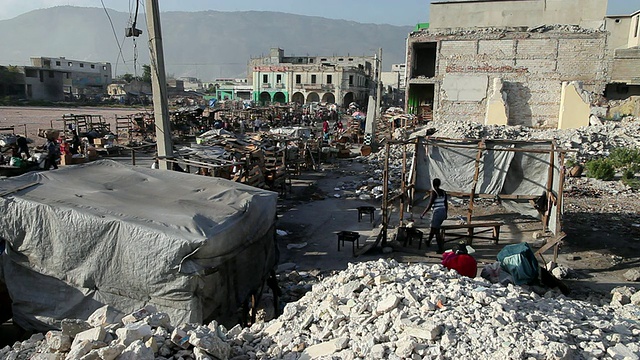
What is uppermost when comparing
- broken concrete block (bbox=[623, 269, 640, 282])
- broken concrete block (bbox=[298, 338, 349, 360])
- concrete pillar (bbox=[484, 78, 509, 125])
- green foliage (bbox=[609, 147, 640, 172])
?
concrete pillar (bbox=[484, 78, 509, 125])

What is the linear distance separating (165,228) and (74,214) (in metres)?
1.28

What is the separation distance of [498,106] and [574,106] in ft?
12.8

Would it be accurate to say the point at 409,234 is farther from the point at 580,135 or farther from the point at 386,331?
the point at 580,135

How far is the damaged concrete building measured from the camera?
25875mm

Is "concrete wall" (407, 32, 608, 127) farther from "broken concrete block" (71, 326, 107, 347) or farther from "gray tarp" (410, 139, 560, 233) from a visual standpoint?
"broken concrete block" (71, 326, 107, 347)

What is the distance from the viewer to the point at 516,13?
99.8 feet

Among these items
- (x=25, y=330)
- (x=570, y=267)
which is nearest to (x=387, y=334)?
(x=25, y=330)

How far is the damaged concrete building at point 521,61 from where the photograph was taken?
25.9m

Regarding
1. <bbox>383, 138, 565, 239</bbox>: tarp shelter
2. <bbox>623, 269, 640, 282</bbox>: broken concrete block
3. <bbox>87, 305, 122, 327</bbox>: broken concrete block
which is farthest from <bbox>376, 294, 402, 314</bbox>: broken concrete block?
<bbox>383, 138, 565, 239</bbox>: tarp shelter

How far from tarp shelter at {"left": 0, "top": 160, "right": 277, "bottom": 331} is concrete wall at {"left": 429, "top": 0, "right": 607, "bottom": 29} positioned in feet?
94.4

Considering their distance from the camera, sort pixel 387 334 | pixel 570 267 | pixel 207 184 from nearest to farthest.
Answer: pixel 387 334
pixel 207 184
pixel 570 267

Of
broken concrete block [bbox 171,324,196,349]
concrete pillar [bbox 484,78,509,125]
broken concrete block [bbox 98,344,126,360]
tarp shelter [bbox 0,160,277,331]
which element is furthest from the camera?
concrete pillar [bbox 484,78,509,125]

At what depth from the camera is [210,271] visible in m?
5.48

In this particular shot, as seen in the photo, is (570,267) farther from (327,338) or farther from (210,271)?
(210,271)
